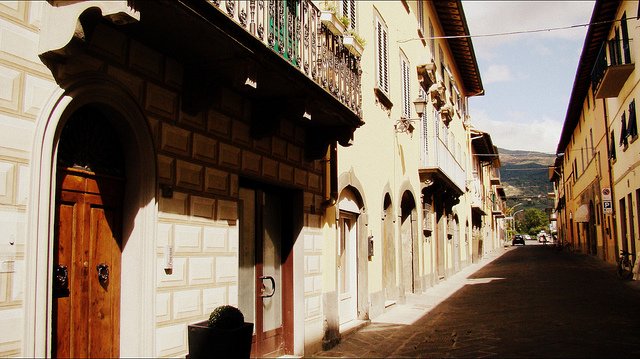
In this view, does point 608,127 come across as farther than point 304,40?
Yes

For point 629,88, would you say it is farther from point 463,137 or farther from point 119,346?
point 119,346

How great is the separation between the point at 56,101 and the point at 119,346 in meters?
2.18

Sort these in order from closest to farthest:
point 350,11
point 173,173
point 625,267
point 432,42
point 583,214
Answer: point 173,173, point 350,11, point 625,267, point 432,42, point 583,214

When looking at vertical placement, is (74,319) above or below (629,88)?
below

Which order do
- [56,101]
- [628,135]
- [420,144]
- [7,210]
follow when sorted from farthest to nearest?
[628,135], [420,144], [56,101], [7,210]

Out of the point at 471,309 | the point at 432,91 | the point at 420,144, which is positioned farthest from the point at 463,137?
the point at 471,309

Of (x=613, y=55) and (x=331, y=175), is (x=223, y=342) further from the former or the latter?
(x=613, y=55)

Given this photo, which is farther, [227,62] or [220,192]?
[220,192]

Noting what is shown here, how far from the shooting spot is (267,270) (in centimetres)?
823

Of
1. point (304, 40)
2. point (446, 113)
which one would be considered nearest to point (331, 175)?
point (304, 40)

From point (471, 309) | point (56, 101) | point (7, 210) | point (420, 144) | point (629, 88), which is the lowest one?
point (471, 309)

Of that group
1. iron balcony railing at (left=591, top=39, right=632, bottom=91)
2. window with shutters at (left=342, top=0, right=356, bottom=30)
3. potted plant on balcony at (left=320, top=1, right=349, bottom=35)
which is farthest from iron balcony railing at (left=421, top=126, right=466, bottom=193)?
potted plant on balcony at (left=320, top=1, right=349, bottom=35)

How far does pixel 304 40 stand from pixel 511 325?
670 cm

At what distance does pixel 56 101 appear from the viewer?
4406 mm
